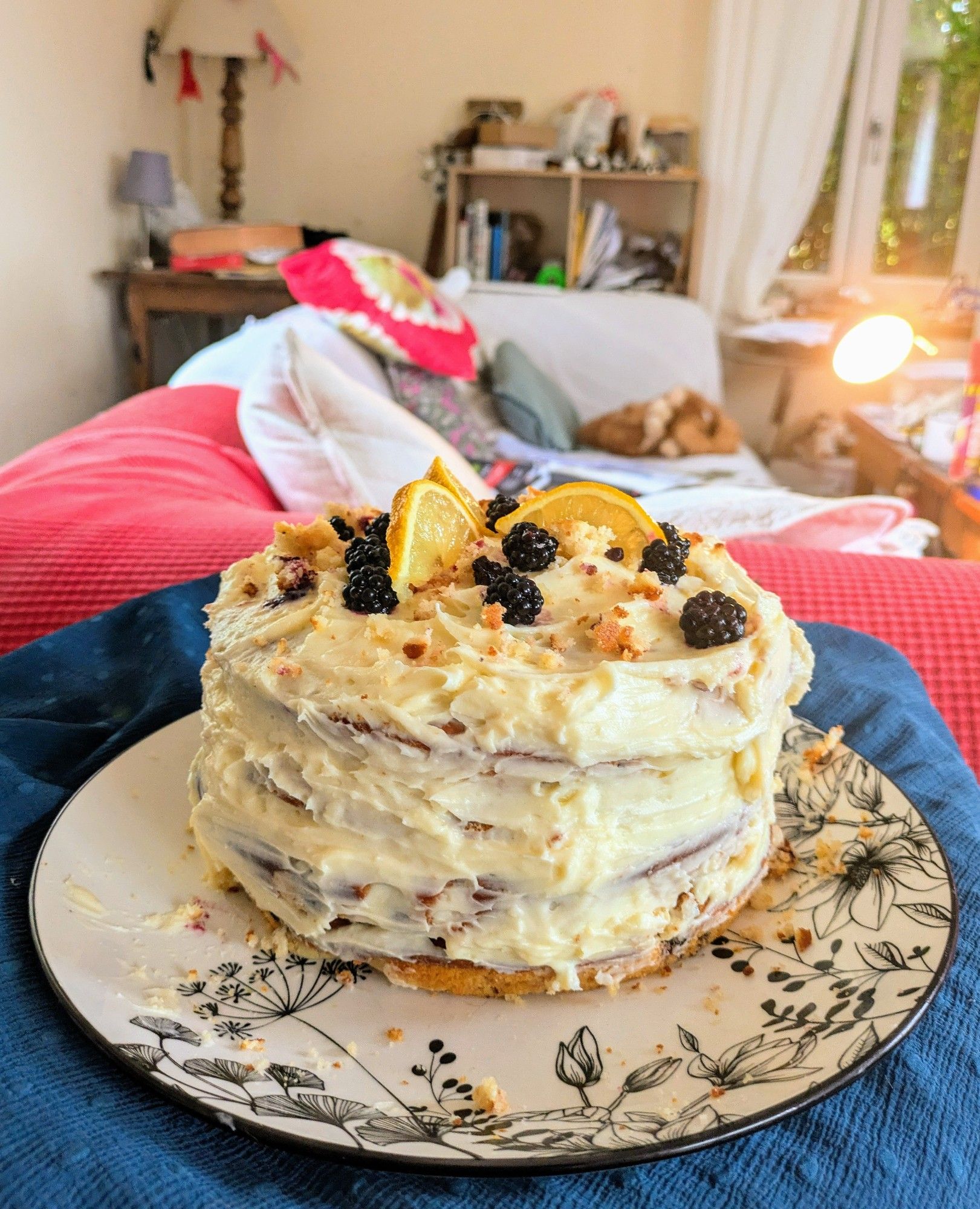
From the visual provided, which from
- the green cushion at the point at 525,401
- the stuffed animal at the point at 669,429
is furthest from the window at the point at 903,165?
the green cushion at the point at 525,401

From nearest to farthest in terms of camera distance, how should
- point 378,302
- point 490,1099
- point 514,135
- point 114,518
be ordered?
point 490,1099, point 114,518, point 378,302, point 514,135

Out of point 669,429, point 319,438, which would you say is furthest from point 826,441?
point 319,438

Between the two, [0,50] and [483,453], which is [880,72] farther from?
[0,50]

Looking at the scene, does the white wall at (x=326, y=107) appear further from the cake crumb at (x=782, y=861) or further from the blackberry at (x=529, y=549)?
the cake crumb at (x=782, y=861)

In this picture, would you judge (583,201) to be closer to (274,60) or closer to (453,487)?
(274,60)

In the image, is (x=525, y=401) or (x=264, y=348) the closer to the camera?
(x=264, y=348)

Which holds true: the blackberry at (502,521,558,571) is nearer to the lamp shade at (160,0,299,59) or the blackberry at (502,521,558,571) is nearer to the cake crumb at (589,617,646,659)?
the cake crumb at (589,617,646,659)
